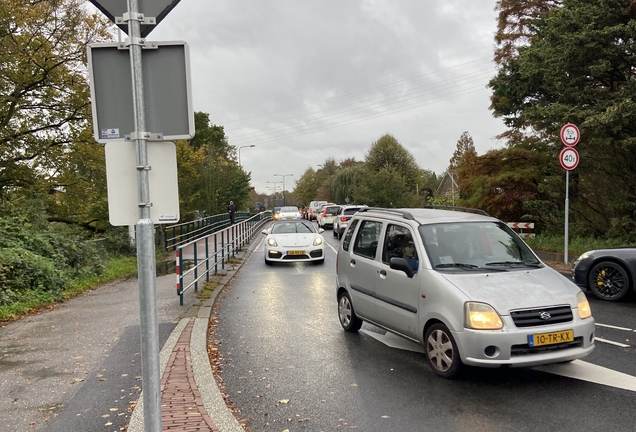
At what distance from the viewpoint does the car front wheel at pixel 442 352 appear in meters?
4.90

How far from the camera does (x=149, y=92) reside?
113 inches

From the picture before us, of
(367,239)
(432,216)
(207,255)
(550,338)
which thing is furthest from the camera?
(207,255)

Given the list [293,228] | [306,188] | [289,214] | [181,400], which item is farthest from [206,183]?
[306,188]

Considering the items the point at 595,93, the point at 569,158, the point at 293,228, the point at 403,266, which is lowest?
the point at 293,228

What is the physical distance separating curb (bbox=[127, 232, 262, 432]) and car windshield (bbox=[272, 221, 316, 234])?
697 centimetres

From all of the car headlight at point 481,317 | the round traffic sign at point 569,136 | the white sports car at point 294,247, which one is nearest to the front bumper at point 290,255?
the white sports car at point 294,247

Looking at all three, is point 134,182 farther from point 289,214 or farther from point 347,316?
point 289,214

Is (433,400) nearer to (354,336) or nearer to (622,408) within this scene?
(622,408)

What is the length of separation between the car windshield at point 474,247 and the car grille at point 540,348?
1.00 m

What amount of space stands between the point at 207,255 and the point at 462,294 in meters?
8.05

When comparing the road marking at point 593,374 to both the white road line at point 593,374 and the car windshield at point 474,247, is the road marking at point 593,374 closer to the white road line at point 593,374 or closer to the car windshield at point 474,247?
the white road line at point 593,374

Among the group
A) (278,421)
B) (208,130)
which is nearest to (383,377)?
→ (278,421)

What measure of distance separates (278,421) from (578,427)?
2400mm

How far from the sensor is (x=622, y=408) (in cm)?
423
